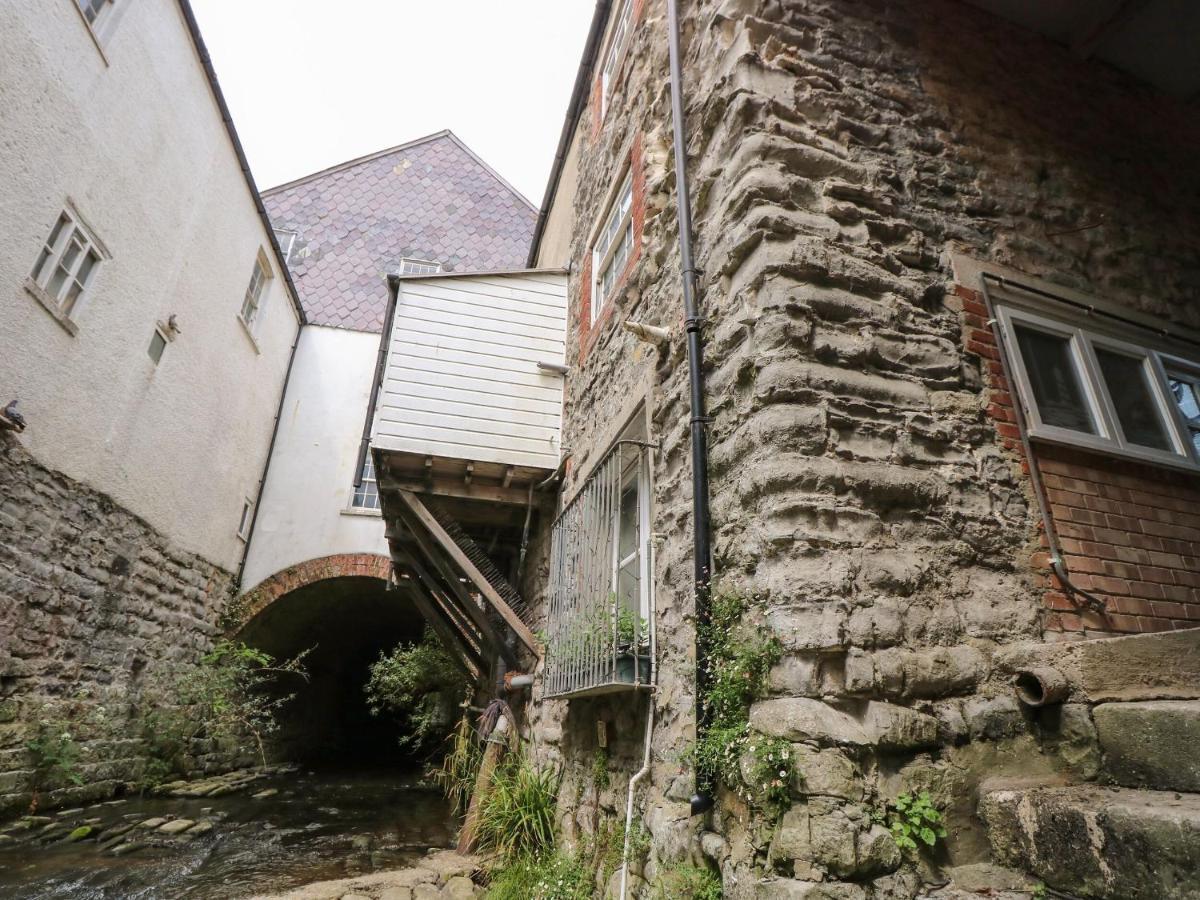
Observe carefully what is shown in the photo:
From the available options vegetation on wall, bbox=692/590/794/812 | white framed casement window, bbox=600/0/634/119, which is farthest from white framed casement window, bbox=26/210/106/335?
vegetation on wall, bbox=692/590/794/812

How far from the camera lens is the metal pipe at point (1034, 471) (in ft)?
8.12

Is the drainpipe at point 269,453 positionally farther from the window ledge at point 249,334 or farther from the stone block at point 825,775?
the stone block at point 825,775

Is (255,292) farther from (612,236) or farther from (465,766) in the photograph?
(465,766)

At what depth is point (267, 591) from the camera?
9617 mm

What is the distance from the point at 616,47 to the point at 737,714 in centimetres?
615

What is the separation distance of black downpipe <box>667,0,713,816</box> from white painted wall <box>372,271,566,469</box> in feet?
10.5

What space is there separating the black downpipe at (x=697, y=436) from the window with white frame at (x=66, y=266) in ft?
17.6

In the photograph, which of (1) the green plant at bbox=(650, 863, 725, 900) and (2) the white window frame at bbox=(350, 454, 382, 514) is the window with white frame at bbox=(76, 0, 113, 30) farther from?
(1) the green plant at bbox=(650, 863, 725, 900)

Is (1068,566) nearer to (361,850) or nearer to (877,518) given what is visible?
(877,518)

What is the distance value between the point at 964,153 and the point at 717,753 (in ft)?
10.3

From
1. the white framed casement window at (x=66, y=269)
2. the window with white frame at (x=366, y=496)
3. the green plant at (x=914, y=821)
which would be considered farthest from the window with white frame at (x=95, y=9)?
the green plant at (x=914, y=821)

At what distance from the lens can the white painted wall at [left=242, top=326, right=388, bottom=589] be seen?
9.91 meters

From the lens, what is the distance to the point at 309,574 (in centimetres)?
978

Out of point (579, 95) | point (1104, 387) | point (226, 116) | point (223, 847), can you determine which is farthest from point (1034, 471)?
point (226, 116)
